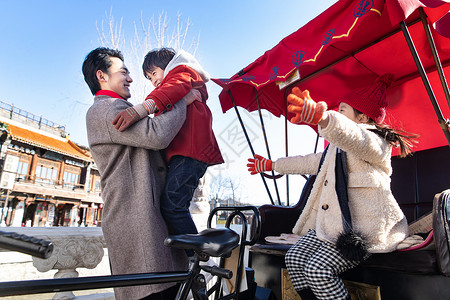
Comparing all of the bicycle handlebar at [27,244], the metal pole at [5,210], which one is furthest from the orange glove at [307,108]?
the metal pole at [5,210]

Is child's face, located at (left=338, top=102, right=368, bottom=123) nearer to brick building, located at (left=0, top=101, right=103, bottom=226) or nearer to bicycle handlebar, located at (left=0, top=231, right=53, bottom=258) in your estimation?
bicycle handlebar, located at (left=0, top=231, right=53, bottom=258)

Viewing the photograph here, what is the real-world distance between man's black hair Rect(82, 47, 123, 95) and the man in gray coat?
0.65 feet

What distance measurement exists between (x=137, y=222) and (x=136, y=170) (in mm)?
260

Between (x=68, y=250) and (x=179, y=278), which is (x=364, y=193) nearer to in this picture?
(x=179, y=278)

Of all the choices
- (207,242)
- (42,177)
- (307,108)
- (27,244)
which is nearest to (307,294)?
(207,242)

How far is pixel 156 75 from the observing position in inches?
68.2

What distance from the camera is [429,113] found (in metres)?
2.64

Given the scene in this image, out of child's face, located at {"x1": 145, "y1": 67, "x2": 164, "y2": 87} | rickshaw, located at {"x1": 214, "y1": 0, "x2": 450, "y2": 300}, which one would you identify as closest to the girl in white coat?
rickshaw, located at {"x1": 214, "y1": 0, "x2": 450, "y2": 300}

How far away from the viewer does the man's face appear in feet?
5.22

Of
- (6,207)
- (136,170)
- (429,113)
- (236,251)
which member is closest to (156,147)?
(136,170)

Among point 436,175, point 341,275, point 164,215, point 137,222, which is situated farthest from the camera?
point 436,175

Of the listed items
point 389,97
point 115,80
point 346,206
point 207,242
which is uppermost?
point 389,97

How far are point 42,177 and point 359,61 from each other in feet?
72.1

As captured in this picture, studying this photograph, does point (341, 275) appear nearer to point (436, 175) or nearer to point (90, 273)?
point (436, 175)
